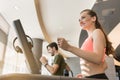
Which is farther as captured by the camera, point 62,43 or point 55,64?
point 55,64

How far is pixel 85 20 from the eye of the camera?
1.30 metres

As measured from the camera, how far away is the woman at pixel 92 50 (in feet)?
3.18

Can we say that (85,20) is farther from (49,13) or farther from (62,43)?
(49,13)

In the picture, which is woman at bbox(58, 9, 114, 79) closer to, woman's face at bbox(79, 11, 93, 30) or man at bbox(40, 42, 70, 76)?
woman's face at bbox(79, 11, 93, 30)

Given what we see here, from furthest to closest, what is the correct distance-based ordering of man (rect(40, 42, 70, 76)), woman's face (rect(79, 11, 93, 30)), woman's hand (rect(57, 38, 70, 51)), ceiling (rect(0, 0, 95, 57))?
ceiling (rect(0, 0, 95, 57)), man (rect(40, 42, 70, 76)), woman's face (rect(79, 11, 93, 30)), woman's hand (rect(57, 38, 70, 51))

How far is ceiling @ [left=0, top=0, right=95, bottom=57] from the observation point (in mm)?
5211

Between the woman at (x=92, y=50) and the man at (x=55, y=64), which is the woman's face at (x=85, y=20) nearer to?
the woman at (x=92, y=50)

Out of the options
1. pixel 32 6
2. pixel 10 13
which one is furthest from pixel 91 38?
pixel 10 13

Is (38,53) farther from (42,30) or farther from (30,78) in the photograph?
(30,78)

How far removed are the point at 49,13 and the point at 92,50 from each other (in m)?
4.87

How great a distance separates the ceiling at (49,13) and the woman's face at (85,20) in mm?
3181

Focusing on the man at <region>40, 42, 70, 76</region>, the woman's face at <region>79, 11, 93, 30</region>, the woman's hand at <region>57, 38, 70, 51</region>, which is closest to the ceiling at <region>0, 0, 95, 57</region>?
the man at <region>40, 42, 70, 76</region>

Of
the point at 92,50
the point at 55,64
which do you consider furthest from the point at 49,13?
the point at 92,50

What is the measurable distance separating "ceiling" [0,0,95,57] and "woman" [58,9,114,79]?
318 centimetres
